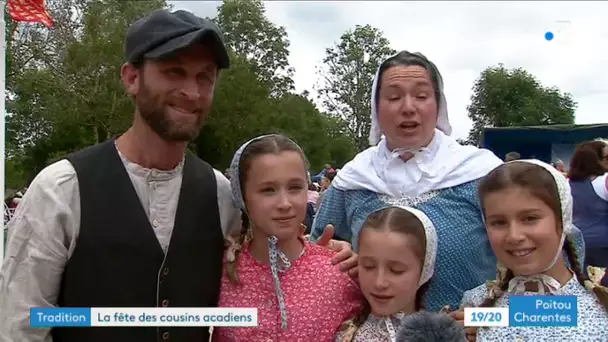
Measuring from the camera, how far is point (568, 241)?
2.04 meters

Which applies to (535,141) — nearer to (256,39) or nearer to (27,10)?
(27,10)

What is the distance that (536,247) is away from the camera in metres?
1.91

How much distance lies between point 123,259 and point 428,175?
3.62 ft

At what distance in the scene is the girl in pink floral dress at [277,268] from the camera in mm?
2131

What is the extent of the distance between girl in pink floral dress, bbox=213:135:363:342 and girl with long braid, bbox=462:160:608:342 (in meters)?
0.50

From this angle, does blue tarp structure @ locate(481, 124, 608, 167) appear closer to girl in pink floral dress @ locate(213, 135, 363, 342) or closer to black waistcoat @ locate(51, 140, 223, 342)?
girl in pink floral dress @ locate(213, 135, 363, 342)

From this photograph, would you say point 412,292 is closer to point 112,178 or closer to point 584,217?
point 112,178

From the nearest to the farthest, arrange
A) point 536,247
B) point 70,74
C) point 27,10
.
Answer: point 536,247 < point 27,10 < point 70,74

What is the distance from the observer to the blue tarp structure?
36.2ft

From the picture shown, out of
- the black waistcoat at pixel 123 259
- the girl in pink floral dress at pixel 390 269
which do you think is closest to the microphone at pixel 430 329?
the girl in pink floral dress at pixel 390 269

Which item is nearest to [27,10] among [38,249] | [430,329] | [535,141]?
[38,249]

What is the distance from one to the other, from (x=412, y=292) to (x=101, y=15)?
82.2 feet

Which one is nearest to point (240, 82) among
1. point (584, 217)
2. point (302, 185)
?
point (584, 217)

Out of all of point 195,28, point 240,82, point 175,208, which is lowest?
point 175,208
